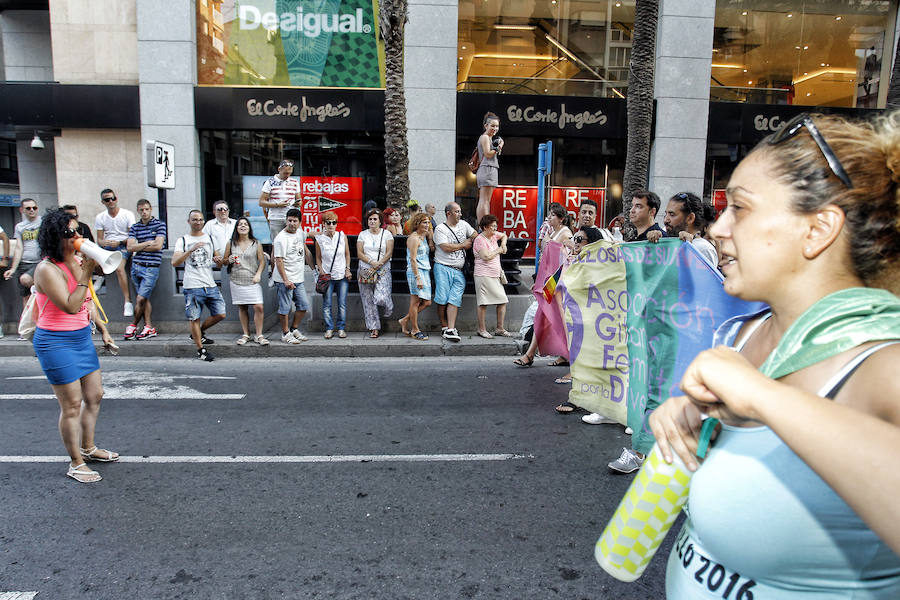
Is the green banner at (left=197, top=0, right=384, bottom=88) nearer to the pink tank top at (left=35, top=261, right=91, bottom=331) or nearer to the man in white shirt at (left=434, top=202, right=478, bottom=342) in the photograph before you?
the man in white shirt at (left=434, top=202, right=478, bottom=342)

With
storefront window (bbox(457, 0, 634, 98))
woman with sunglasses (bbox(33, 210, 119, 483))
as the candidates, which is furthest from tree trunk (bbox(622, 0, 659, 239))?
woman with sunglasses (bbox(33, 210, 119, 483))

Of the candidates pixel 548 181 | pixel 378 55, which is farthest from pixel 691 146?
pixel 378 55

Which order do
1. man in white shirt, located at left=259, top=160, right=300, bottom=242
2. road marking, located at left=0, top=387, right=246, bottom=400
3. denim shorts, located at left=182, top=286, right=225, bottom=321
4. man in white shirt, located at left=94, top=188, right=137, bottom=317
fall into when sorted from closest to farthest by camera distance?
1. road marking, located at left=0, top=387, right=246, bottom=400
2. denim shorts, located at left=182, top=286, right=225, bottom=321
3. man in white shirt, located at left=94, top=188, right=137, bottom=317
4. man in white shirt, located at left=259, top=160, right=300, bottom=242

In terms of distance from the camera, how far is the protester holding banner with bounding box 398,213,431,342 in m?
10.2

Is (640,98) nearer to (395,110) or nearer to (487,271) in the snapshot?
(395,110)

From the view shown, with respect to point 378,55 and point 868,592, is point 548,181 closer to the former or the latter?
point 378,55

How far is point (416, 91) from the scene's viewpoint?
16781 mm

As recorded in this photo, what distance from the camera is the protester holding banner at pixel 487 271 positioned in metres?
10.3

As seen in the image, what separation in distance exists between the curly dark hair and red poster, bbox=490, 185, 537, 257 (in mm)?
13844

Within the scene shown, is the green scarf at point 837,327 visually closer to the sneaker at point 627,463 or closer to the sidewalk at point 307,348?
the sneaker at point 627,463

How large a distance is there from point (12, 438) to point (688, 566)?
6332 millimetres

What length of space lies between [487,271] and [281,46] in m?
10.6

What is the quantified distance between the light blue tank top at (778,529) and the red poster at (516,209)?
55.0 feet

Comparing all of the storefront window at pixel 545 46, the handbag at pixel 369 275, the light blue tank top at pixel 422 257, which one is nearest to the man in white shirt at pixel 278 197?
the handbag at pixel 369 275
